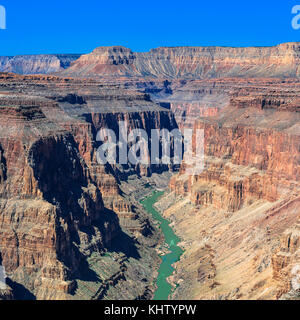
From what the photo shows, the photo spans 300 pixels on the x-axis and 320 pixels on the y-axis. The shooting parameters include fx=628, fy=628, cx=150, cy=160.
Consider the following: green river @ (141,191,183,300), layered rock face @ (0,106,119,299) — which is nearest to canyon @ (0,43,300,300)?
layered rock face @ (0,106,119,299)

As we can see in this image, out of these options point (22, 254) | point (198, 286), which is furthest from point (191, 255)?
point (22, 254)

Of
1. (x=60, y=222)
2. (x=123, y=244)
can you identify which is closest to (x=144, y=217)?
(x=123, y=244)

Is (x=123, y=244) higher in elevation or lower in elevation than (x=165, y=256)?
higher

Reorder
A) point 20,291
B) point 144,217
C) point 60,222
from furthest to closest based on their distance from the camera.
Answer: point 144,217, point 60,222, point 20,291

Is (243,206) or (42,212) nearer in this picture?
→ (42,212)

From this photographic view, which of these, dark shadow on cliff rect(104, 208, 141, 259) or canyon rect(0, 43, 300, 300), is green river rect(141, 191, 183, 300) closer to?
canyon rect(0, 43, 300, 300)

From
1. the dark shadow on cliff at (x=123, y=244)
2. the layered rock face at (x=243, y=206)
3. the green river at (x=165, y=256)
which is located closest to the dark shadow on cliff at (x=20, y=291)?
the green river at (x=165, y=256)

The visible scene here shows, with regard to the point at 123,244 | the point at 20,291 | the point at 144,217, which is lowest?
the point at 20,291

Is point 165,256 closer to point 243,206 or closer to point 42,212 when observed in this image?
point 243,206

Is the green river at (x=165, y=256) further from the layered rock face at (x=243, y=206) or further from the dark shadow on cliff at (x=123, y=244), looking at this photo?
the dark shadow on cliff at (x=123, y=244)
